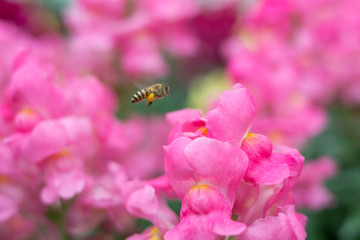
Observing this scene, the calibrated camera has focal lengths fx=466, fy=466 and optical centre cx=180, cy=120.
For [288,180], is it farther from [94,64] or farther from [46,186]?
[94,64]

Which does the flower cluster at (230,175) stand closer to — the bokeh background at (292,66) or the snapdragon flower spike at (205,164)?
the snapdragon flower spike at (205,164)

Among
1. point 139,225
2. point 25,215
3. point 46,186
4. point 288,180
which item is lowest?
point 139,225

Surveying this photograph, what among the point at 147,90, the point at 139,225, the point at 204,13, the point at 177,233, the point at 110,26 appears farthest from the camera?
the point at 204,13

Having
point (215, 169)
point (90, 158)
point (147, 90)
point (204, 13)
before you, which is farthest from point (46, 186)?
point (204, 13)

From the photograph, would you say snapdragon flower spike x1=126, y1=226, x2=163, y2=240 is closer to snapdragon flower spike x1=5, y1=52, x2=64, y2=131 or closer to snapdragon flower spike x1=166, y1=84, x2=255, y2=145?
snapdragon flower spike x1=166, y1=84, x2=255, y2=145

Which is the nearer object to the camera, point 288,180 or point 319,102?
point 288,180

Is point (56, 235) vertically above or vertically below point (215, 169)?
below

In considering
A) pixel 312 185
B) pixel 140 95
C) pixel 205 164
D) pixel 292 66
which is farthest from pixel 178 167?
pixel 292 66

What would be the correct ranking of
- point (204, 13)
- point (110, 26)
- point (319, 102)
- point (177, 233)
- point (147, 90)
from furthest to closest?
1. point (204, 13)
2. point (319, 102)
3. point (110, 26)
4. point (147, 90)
5. point (177, 233)
